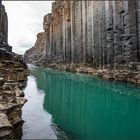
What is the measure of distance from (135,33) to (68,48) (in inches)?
1593

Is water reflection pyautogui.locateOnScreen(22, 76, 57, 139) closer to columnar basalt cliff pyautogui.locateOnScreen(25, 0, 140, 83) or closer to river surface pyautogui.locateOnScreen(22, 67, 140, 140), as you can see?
river surface pyautogui.locateOnScreen(22, 67, 140, 140)

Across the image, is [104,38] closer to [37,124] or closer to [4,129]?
[37,124]

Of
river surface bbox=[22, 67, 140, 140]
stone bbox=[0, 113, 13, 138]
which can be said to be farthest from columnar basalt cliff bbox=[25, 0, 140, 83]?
stone bbox=[0, 113, 13, 138]

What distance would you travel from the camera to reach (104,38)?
4712 centimetres

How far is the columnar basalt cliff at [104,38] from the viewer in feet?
123

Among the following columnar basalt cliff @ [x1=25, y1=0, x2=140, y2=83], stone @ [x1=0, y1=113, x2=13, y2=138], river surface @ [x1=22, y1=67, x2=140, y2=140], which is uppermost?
columnar basalt cliff @ [x1=25, y1=0, x2=140, y2=83]

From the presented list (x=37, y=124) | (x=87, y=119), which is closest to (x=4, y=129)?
(x=37, y=124)

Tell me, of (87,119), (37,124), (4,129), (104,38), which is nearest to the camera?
(4,129)

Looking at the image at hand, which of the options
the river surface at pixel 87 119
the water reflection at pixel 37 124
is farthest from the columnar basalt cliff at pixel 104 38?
the water reflection at pixel 37 124

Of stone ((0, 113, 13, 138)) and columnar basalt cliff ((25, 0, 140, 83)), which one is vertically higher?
columnar basalt cliff ((25, 0, 140, 83))

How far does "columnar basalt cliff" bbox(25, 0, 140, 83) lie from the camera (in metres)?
37.4

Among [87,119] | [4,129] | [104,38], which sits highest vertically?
[104,38]

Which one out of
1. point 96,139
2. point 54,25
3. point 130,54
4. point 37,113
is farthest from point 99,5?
point 54,25

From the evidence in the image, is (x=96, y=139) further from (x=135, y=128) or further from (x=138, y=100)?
(x=138, y=100)
